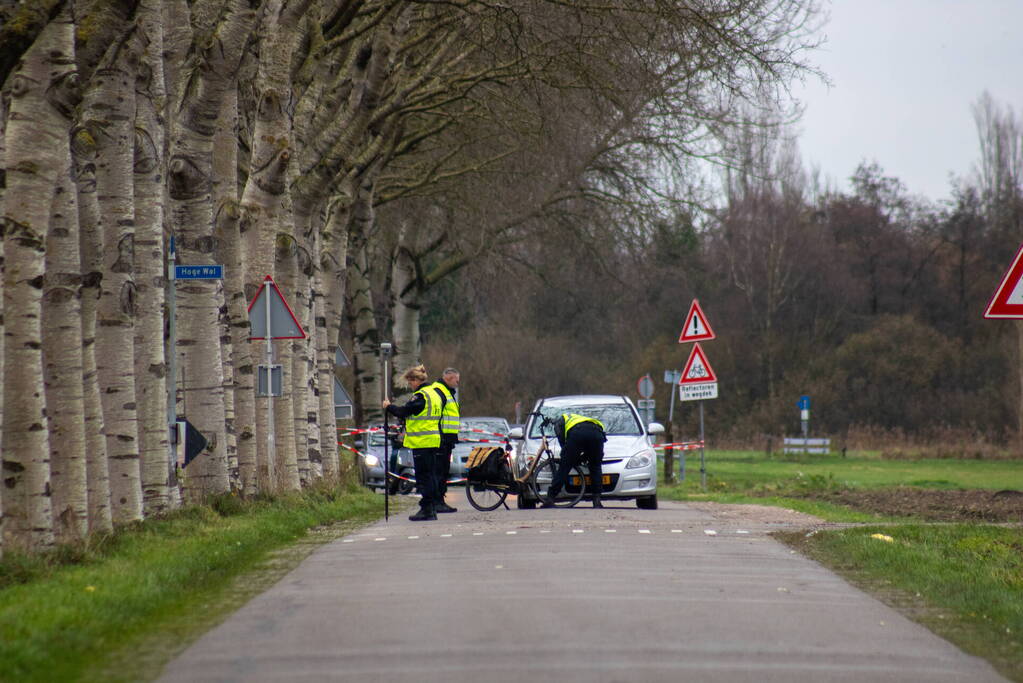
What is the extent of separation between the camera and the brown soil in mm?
19734

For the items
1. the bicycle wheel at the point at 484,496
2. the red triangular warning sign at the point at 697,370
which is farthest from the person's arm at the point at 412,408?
the red triangular warning sign at the point at 697,370

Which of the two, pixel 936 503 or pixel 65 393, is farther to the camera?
pixel 936 503

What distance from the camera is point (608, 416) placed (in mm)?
23016

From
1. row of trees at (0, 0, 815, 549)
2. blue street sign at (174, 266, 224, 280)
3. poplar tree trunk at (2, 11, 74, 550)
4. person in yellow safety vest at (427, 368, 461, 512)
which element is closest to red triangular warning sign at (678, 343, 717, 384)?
row of trees at (0, 0, 815, 549)

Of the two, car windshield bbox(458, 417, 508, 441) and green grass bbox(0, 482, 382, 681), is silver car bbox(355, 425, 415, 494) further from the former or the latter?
green grass bbox(0, 482, 382, 681)

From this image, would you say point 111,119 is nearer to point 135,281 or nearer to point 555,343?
point 135,281

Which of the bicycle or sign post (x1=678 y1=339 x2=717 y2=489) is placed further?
sign post (x1=678 y1=339 x2=717 y2=489)

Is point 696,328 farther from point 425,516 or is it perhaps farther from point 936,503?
point 425,516

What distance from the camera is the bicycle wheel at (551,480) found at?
21.3 m

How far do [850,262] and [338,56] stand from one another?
5297 centimetres

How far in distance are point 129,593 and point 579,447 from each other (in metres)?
11.1

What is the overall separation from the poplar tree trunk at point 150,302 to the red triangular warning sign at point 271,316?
12.4 ft

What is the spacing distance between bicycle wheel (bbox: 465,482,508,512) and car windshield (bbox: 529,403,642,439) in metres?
1.18

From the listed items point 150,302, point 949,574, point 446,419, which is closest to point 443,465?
point 446,419
